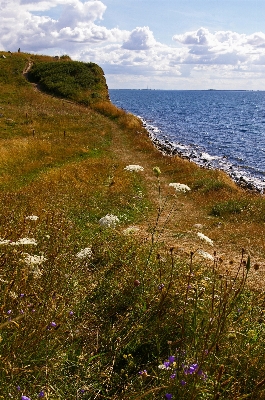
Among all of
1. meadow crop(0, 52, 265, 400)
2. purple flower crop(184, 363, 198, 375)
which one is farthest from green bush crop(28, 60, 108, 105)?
purple flower crop(184, 363, 198, 375)

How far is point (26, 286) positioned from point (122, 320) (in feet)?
4.72

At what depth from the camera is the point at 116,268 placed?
7695mm

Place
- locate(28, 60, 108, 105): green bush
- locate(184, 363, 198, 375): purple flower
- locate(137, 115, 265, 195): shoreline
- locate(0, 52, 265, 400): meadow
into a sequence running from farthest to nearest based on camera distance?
locate(28, 60, 108, 105): green bush < locate(137, 115, 265, 195): shoreline < locate(0, 52, 265, 400): meadow < locate(184, 363, 198, 375): purple flower

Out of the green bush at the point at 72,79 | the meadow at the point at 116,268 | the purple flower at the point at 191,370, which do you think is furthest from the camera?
the green bush at the point at 72,79

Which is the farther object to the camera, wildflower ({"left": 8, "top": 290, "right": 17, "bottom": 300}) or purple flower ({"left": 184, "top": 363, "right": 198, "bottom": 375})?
wildflower ({"left": 8, "top": 290, "right": 17, "bottom": 300})

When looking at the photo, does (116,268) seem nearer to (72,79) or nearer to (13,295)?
(13,295)

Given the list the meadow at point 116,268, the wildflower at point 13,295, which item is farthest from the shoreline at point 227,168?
the wildflower at point 13,295

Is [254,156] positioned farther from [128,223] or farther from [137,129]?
[128,223]

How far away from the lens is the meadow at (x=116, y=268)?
13.3 feet

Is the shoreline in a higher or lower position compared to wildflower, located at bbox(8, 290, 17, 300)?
lower

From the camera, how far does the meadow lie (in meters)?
4.05

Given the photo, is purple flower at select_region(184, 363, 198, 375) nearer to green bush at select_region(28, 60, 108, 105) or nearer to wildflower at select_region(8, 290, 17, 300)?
wildflower at select_region(8, 290, 17, 300)

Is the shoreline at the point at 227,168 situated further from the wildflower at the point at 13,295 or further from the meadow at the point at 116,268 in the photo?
the wildflower at the point at 13,295

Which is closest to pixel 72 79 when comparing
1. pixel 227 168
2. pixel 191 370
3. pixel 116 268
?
pixel 227 168
